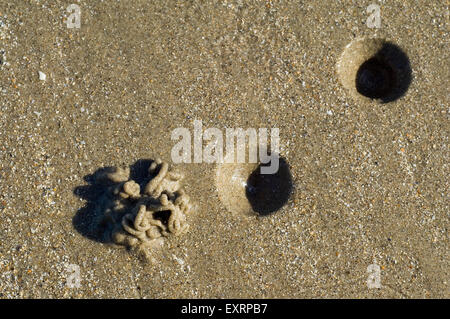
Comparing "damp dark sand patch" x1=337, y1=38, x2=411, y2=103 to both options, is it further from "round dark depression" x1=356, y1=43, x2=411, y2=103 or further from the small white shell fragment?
→ the small white shell fragment

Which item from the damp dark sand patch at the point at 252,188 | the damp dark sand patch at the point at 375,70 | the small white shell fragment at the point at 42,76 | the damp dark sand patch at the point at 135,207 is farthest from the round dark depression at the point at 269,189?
the small white shell fragment at the point at 42,76

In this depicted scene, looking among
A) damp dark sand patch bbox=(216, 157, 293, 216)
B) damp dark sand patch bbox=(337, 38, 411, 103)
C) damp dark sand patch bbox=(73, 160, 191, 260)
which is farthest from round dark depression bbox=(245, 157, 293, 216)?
damp dark sand patch bbox=(337, 38, 411, 103)

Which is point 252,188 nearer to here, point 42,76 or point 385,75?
point 385,75

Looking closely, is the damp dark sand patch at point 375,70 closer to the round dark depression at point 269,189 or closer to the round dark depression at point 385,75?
the round dark depression at point 385,75

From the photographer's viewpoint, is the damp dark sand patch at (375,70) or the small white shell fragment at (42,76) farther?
the damp dark sand patch at (375,70)

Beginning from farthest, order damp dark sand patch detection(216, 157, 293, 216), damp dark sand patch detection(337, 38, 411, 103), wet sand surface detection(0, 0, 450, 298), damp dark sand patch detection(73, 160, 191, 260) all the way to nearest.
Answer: damp dark sand patch detection(337, 38, 411, 103), damp dark sand patch detection(216, 157, 293, 216), wet sand surface detection(0, 0, 450, 298), damp dark sand patch detection(73, 160, 191, 260)
